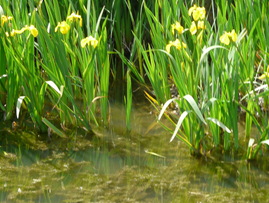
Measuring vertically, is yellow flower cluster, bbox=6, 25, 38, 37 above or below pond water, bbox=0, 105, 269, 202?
above

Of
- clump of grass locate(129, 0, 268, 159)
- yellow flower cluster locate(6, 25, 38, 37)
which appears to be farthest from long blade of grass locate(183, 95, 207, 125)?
yellow flower cluster locate(6, 25, 38, 37)

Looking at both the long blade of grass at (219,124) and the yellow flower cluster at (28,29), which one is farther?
the yellow flower cluster at (28,29)

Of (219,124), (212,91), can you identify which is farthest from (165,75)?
(219,124)

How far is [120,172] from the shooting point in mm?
2607

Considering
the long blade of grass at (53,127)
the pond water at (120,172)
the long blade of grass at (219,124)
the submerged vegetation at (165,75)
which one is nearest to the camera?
the pond water at (120,172)

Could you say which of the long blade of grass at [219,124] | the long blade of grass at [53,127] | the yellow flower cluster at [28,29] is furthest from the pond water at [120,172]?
the yellow flower cluster at [28,29]

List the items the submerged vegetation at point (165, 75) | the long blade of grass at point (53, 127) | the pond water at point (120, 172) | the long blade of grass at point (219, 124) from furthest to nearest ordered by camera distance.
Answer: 1. the long blade of grass at point (53, 127)
2. the submerged vegetation at point (165, 75)
3. the long blade of grass at point (219, 124)
4. the pond water at point (120, 172)

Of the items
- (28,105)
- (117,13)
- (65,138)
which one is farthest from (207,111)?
(117,13)

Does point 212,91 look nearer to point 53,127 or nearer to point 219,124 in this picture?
point 219,124

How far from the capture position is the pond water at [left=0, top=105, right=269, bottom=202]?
7.84 ft

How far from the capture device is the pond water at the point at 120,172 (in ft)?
7.84

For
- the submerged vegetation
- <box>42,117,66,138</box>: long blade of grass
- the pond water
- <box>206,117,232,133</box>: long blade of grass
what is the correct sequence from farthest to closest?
<box>42,117,66,138</box>: long blade of grass < the submerged vegetation < <box>206,117,232,133</box>: long blade of grass < the pond water

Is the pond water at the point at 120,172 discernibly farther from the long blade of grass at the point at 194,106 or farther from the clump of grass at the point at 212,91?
the long blade of grass at the point at 194,106

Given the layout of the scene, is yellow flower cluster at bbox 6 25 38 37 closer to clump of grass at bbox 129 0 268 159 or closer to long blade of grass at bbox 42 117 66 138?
long blade of grass at bbox 42 117 66 138
